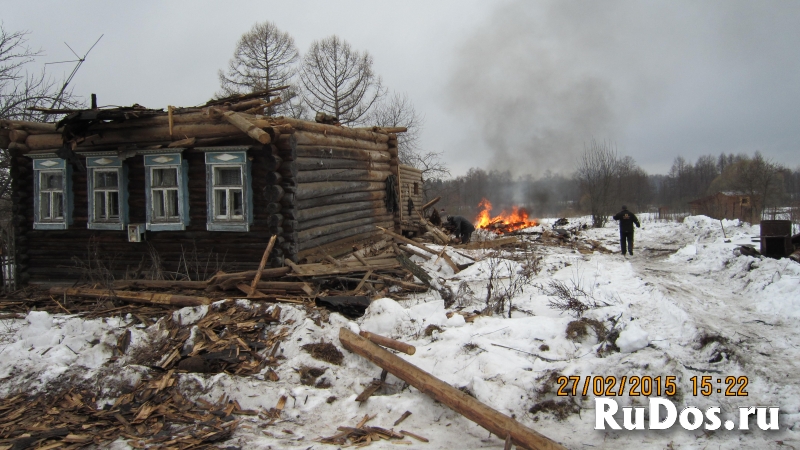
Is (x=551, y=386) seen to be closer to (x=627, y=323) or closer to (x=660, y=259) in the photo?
(x=627, y=323)

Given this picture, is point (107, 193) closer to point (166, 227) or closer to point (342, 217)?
point (166, 227)

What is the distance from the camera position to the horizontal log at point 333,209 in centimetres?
1091

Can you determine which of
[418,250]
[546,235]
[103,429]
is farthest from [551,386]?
[546,235]

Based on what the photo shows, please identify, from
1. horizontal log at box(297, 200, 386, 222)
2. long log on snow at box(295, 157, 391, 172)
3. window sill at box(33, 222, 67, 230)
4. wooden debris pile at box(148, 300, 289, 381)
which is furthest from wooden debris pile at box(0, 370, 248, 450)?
window sill at box(33, 222, 67, 230)

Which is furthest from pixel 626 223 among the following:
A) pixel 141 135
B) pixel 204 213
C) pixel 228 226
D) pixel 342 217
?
pixel 141 135

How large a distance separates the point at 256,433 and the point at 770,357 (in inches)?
245

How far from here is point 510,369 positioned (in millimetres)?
5750

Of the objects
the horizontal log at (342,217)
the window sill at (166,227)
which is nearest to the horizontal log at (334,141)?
the horizontal log at (342,217)

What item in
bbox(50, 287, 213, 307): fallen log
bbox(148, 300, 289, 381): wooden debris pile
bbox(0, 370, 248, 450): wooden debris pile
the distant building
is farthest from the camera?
the distant building

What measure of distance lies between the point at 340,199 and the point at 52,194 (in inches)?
282

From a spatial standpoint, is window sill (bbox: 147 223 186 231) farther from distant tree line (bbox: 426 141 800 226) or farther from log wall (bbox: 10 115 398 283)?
distant tree line (bbox: 426 141 800 226)

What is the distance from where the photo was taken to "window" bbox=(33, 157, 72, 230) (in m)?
11.6

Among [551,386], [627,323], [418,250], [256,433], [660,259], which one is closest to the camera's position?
[256,433]

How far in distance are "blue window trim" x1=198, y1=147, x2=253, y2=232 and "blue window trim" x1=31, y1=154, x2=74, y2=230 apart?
4001mm
